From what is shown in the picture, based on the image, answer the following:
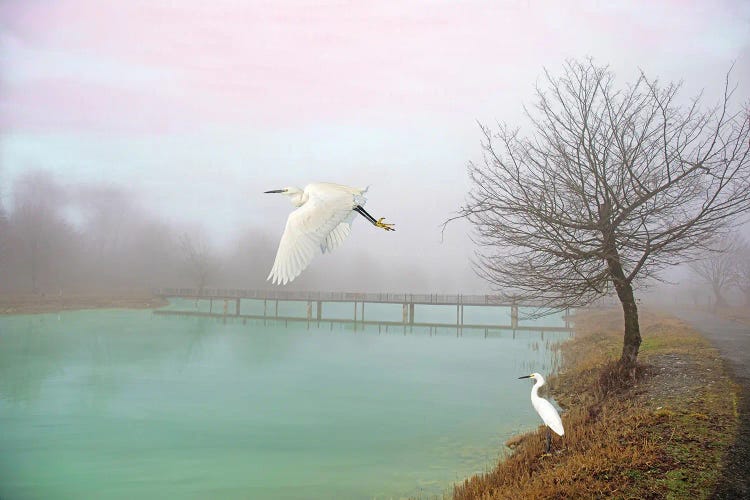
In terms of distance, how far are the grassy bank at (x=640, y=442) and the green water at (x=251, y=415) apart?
0.98 metres

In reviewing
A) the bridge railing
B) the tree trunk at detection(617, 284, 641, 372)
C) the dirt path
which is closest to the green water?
the tree trunk at detection(617, 284, 641, 372)

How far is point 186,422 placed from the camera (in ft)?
23.7

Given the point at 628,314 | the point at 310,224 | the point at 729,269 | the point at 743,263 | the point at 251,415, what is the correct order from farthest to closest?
the point at 729,269 < the point at 743,263 < the point at 251,415 < the point at 628,314 < the point at 310,224

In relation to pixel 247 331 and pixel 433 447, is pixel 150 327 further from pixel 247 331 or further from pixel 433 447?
pixel 433 447

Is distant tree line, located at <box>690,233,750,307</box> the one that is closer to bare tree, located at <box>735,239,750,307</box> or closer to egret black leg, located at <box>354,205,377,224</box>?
bare tree, located at <box>735,239,750,307</box>

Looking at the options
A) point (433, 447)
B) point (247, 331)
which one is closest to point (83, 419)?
point (433, 447)

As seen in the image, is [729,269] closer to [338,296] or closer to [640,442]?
[640,442]

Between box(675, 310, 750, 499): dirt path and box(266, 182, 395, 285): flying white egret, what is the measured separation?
2.52 metres

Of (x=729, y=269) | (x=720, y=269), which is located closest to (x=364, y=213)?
(x=729, y=269)

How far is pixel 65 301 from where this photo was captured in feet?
49.4

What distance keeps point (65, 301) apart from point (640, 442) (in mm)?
15646

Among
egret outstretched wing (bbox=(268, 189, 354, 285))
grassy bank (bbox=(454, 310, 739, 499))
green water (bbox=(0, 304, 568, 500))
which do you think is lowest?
green water (bbox=(0, 304, 568, 500))

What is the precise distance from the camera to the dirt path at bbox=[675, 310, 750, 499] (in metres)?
2.72

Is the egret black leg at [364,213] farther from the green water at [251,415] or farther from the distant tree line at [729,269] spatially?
the distant tree line at [729,269]
